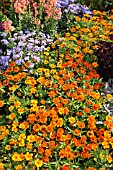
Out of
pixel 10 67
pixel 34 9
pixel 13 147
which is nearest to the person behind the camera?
pixel 13 147

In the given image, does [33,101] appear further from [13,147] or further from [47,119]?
[13,147]

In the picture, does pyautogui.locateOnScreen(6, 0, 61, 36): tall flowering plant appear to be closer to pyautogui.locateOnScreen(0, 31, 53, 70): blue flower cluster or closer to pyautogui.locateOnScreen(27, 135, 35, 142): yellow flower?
pyautogui.locateOnScreen(0, 31, 53, 70): blue flower cluster

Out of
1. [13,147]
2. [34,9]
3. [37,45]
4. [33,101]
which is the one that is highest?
[34,9]

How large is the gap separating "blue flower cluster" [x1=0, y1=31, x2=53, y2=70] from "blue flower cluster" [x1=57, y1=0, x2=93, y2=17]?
0.67 m

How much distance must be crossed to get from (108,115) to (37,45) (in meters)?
1.42

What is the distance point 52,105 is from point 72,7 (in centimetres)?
185

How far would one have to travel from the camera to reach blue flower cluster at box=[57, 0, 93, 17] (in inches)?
220

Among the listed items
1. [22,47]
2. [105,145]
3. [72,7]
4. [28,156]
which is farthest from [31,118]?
[72,7]

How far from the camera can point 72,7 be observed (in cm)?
559

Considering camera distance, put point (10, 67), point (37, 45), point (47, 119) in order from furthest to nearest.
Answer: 1. point (37, 45)
2. point (10, 67)
3. point (47, 119)

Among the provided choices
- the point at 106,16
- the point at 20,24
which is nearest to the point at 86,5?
the point at 106,16

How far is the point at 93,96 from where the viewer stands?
14.8 feet

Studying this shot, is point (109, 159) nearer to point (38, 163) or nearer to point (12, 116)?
point (38, 163)

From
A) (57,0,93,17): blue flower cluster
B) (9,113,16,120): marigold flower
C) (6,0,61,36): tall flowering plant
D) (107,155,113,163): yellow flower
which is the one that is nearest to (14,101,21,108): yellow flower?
(9,113,16,120): marigold flower
